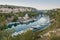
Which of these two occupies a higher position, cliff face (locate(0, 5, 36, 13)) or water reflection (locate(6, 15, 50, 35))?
cliff face (locate(0, 5, 36, 13))

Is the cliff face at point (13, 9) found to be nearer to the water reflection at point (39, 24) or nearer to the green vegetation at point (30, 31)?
the green vegetation at point (30, 31)

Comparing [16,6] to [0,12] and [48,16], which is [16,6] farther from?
[48,16]

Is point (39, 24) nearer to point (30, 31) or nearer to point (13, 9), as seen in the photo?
point (13, 9)

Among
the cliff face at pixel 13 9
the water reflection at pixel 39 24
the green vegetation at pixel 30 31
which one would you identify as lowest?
the water reflection at pixel 39 24

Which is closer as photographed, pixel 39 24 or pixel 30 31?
pixel 30 31

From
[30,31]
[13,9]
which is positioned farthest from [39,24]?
[30,31]

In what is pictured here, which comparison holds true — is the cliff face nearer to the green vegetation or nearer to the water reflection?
the green vegetation

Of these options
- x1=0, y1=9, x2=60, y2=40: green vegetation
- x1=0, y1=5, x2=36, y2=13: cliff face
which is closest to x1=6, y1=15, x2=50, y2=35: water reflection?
x1=0, y1=9, x2=60, y2=40: green vegetation

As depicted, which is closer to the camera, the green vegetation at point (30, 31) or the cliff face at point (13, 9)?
the green vegetation at point (30, 31)

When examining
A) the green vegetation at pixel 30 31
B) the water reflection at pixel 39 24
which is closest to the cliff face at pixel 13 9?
the green vegetation at pixel 30 31

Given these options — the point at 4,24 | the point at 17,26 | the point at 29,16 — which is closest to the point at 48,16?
the point at 29,16

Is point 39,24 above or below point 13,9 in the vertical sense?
below

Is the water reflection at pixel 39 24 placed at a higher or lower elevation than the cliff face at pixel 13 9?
lower
